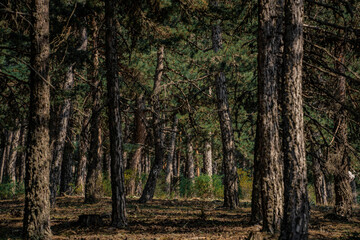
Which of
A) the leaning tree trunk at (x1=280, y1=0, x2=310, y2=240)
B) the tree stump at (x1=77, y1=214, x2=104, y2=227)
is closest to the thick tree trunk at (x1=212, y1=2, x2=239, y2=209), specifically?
the tree stump at (x1=77, y1=214, x2=104, y2=227)

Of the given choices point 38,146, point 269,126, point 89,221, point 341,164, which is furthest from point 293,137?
point 89,221

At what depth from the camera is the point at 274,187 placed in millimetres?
6562

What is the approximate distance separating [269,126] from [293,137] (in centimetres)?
124

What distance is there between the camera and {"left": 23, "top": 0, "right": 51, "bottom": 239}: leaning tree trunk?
6145 millimetres

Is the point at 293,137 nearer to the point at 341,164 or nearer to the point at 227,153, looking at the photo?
the point at 341,164

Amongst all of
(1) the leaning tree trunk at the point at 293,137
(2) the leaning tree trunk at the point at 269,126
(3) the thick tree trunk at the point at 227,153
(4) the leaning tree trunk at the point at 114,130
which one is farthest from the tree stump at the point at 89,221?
(3) the thick tree trunk at the point at 227,153

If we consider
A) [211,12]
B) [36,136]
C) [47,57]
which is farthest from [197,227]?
[211,12]

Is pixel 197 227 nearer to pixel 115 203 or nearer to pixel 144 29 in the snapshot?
pixel 115 203

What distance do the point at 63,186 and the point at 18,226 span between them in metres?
12.5

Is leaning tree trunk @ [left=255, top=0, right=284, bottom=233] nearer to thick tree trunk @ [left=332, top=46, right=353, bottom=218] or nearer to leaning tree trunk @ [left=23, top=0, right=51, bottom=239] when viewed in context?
thick tree trunk @ [left=332, top=46, right=353, bottom=218]

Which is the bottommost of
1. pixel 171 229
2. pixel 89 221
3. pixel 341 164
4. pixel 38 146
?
pixel 171 229

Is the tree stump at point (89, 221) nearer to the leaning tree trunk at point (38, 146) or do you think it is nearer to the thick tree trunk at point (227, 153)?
the leaning tree trunk at point (38, 146)

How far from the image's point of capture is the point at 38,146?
246 inches

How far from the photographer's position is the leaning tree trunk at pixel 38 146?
6145 mm
